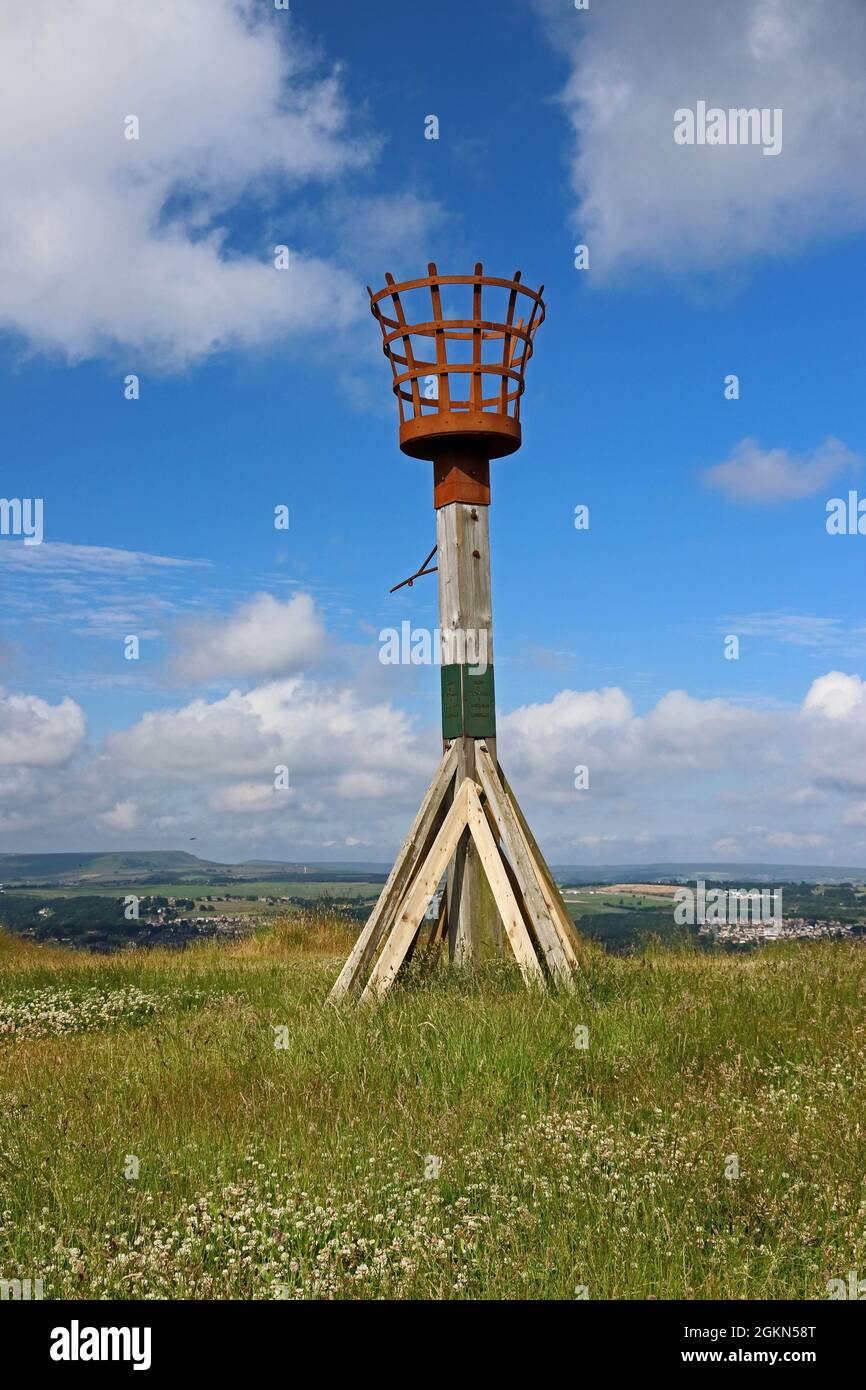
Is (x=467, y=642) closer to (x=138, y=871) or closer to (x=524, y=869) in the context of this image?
(x=524, y=869)

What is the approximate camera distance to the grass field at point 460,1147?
449cm

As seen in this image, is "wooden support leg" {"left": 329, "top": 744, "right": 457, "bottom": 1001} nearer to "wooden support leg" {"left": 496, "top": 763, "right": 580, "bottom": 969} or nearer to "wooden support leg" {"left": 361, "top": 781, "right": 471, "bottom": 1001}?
"wooden support leg" {"left": 361, "top": 781, "right": 471, "bottom": 1001}

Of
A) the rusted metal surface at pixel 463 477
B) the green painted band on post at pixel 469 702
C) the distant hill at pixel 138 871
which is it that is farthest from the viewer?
the distant hill at pixel 138 871

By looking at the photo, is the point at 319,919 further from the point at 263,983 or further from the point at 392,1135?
the point at 392,1135

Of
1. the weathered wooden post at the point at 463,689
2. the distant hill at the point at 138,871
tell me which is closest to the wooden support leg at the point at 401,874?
the weathered wooden post at the point at 463,689

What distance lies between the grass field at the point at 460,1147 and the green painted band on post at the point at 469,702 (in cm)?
225

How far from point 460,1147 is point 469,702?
5355 millimetres

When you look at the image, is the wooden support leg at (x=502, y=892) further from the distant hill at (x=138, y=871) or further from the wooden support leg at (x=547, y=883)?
the distant hill at (x=138, y=871)

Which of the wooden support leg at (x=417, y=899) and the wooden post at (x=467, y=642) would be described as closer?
the wooden support leg at (x=417, y=899)

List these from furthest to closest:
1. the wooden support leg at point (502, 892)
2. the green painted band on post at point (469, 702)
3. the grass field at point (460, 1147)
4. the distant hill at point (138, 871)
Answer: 1. the distant hill at point (138, 871)
2. the green painted band on post at point (469, 702)
3. the wooden support leg at point (502, 892)
4. the grass field at point (460, 1147)

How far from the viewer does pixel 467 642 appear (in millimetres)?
10539

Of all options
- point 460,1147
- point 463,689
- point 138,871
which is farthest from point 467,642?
point 138,871
